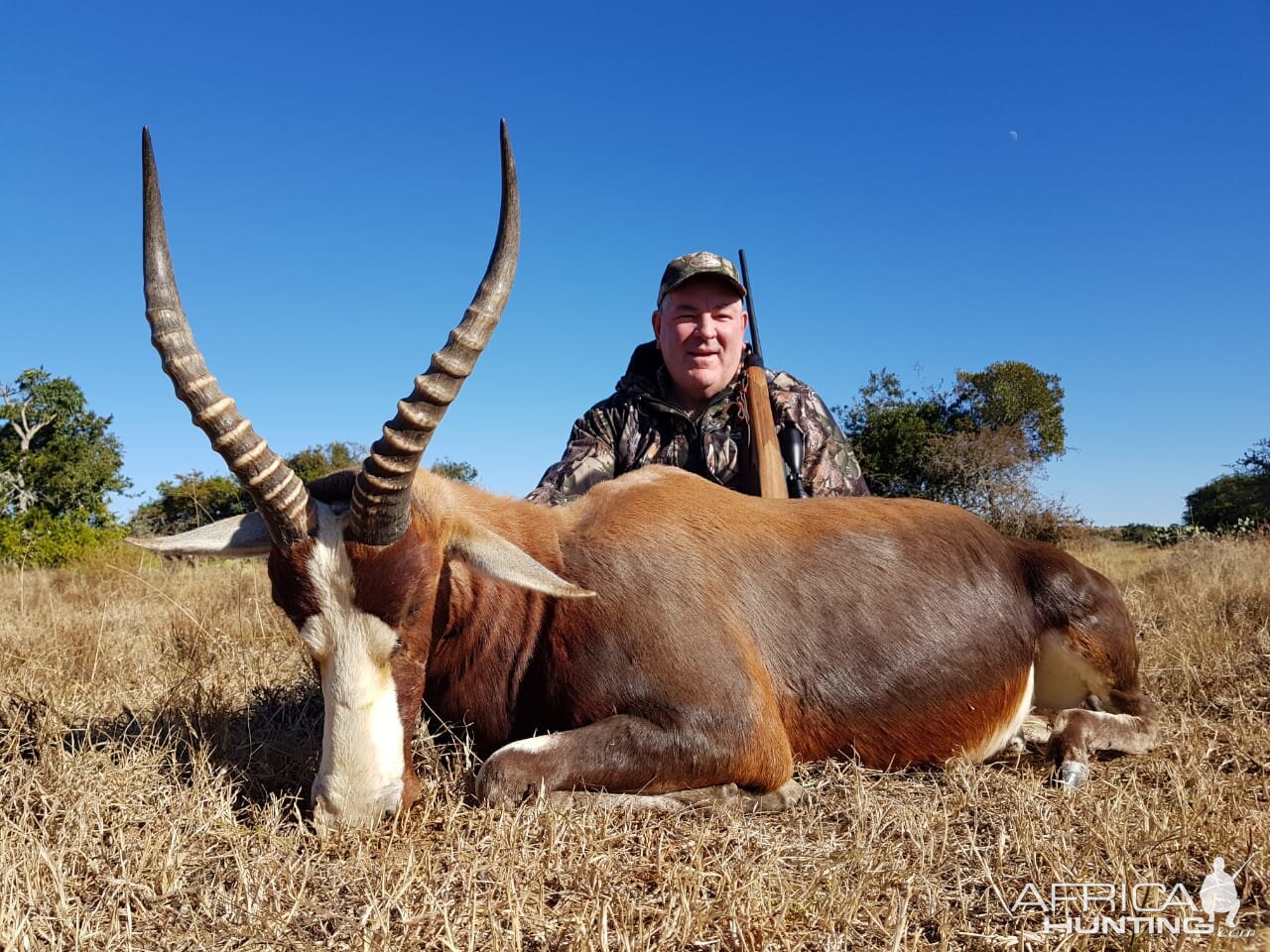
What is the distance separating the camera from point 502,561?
327cm

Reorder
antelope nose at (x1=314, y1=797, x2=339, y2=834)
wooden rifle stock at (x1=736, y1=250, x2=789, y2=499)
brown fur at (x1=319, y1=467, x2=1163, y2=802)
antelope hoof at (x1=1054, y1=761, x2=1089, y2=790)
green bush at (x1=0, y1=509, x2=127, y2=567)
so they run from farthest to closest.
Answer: green bush at (x1=0, y1=509, x2=127, y2=567) → wooden rifle stock at (x1=736, y1=250, x2=789, y2=499) → antelope hoof at (x1=1054, y1=761, x2=1089, y2=790) → brown fur at (x1=319, y1=467, x2=1163, y2=802) → antelope nose at (x1=314, y1=797, x2=339, y2=834)

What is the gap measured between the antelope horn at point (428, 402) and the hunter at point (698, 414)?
318cm

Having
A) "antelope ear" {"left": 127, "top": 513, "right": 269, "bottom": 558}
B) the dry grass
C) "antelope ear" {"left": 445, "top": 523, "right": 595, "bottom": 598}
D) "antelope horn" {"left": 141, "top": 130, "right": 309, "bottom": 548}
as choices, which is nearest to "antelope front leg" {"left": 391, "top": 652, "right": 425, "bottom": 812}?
the dry grass

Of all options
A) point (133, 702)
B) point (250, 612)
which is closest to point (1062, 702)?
point (133, 702)

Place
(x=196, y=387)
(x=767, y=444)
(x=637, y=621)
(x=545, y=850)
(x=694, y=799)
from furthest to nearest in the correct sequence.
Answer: (x=767, y=444) → (x=637, y=621) → (x=694, y=799) → (x=196, y=387) → (x=545, y=850)

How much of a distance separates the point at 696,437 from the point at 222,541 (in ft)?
12.5

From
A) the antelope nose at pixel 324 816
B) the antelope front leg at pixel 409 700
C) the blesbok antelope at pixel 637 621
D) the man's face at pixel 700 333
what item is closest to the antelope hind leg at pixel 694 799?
the blesbok antelope at pixel 637 621

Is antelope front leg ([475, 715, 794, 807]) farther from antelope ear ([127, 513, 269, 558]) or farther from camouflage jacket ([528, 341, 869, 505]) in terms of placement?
camouflage jacket ([528, 341, 869, 505])

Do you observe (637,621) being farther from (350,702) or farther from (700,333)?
(700,333)

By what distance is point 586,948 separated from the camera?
2.09 metres

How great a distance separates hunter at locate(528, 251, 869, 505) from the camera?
645 centimetres

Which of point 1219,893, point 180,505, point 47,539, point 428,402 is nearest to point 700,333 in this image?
point 428,402

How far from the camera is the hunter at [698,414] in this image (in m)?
6.45

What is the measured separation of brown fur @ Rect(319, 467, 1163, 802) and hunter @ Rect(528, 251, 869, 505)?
2054 millimetres
